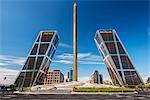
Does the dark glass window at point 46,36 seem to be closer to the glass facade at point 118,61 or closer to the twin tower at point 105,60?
the twin tower at point 105,60

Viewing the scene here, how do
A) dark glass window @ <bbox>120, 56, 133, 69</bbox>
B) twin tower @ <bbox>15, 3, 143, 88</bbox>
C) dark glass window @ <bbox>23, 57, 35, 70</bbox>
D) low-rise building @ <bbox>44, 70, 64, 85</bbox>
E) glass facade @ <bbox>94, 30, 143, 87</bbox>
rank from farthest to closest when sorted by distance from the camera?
low-rise building @ <bbox>44, 70, 64, 85</bbox> < dark glass window @ <bbox>23, 57, 35, 70</bbox> < dark glass window @ <bbox>120, 56, 133, 69</bbox> < twin tower @ <bbox>15, 3, 143, 88</bbox> < glass facade @ <bbox>94, 30, 143, 87</bbox>

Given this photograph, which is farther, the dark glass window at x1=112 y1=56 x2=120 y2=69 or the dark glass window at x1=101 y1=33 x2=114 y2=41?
the dark glass window at x1=101 y1=33 x2=114 y2=41

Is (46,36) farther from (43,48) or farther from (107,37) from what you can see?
(107,37)

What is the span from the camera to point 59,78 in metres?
145

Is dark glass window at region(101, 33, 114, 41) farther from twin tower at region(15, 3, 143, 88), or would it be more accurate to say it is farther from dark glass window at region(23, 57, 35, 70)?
dark glass window at region(23, 57, 35, 70)

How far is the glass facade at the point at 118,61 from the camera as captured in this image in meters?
93.9

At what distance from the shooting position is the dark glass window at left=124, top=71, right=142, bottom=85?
94625mm

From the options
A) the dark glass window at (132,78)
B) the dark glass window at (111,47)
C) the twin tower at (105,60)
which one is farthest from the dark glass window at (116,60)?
the dark glass window at (132,78)

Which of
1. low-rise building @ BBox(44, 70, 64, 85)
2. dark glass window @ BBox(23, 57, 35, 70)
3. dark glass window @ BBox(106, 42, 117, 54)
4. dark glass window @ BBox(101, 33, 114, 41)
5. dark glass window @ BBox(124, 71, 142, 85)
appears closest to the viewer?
dark glass window @ BBox(124, 71, 142, 85)

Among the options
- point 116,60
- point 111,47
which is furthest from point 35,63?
point 116,60

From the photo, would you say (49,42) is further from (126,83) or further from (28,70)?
(126,83)

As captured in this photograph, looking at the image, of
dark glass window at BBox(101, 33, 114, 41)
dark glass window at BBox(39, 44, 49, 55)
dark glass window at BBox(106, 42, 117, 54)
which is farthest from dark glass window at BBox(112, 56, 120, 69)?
dark glass window at BBox(39, 44, 49, 55)

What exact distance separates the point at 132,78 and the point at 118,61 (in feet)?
32.6

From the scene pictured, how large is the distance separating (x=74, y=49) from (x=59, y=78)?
62230 millimetres
